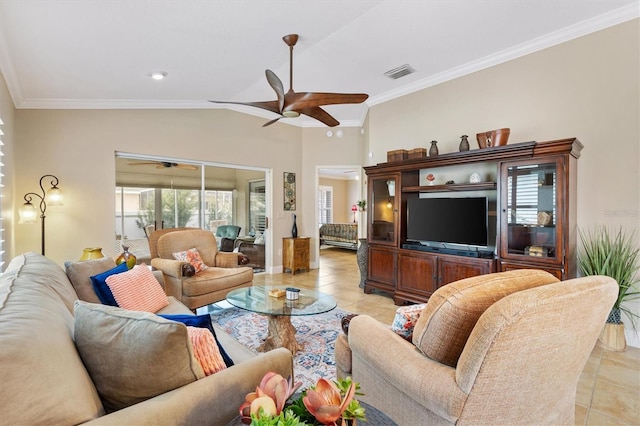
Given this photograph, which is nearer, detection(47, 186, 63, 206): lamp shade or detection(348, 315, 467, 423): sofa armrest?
detection(348, 315, 467, 423): sofa armrest

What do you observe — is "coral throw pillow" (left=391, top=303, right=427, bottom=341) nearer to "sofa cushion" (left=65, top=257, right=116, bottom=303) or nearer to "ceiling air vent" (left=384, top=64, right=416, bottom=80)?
"sofa cushion" (left=65, top=257, right=116, bottom=303)

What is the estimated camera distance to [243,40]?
2934 mm

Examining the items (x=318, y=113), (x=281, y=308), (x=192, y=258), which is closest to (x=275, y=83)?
(x=318, y=113)

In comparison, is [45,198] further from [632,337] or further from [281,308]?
[632,337]

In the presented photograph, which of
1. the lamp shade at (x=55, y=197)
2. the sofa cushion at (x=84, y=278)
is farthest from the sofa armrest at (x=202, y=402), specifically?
the lamp shade at (x=55, y=197)

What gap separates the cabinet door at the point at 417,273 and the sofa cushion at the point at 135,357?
3298 millimetres

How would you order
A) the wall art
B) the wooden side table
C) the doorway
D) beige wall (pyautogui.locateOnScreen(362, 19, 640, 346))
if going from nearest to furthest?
1. beige wall (pyautogui.locateOnScreen(362, 19, 640, 346))
2. the wooden side table
3. the wall art
4. the doorway

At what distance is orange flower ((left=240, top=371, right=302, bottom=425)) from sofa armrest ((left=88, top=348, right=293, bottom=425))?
39 centimetres

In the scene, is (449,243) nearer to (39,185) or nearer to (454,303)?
(454,303)

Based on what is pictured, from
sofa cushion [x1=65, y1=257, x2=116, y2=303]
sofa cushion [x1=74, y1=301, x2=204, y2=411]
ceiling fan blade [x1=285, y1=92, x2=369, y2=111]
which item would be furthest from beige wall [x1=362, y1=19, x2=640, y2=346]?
sofa cushion [x1=65, y1=257, x2=116, y2=303]

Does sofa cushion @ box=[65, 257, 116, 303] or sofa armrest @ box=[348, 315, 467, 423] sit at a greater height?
sofa cushion @ box=[65, 257, 116, 303]

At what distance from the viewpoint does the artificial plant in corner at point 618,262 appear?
2789 mm

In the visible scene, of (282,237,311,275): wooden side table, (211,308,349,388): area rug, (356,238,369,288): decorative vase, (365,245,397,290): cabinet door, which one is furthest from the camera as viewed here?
(282,237,311,275): wooden side table

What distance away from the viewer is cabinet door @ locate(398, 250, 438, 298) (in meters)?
3.82
